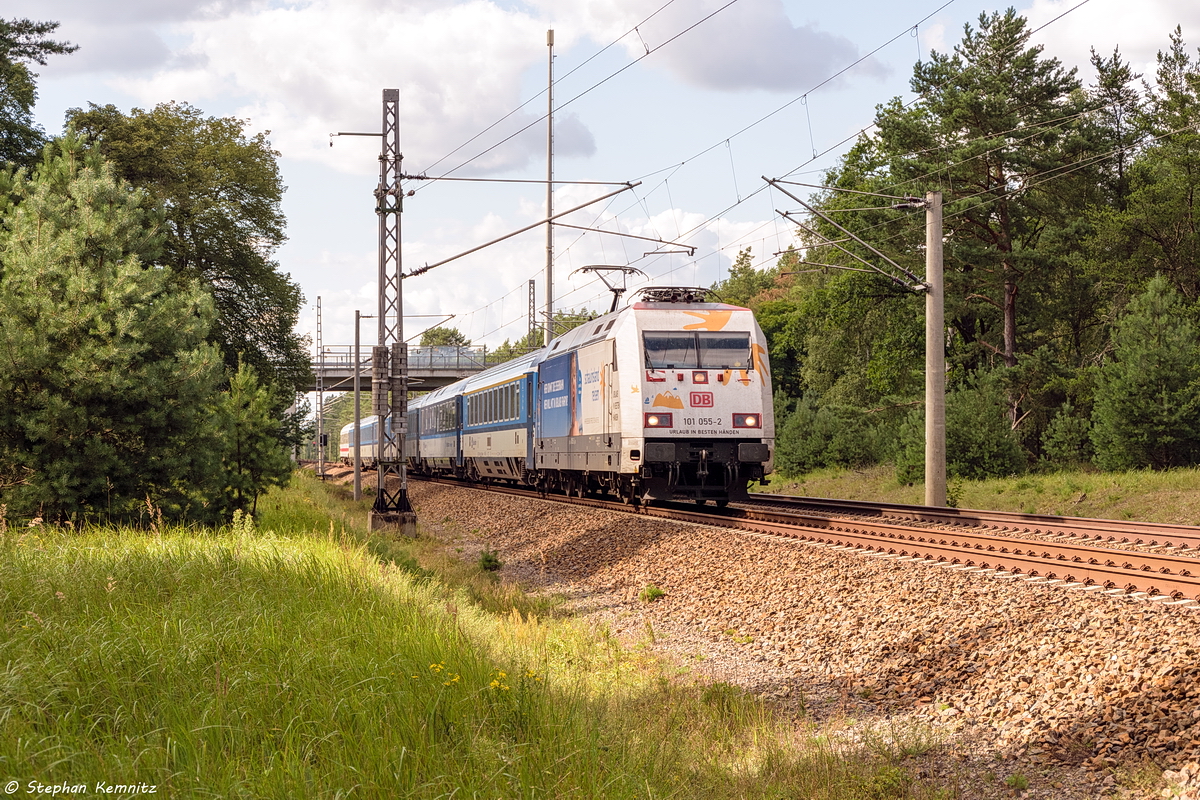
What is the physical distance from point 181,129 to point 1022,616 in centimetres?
3178

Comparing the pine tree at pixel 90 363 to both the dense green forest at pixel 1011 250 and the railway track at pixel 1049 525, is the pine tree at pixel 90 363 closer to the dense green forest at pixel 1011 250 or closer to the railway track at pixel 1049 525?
the railway track at pixel 1049 525

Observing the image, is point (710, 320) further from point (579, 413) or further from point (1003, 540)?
point (1003, 540)

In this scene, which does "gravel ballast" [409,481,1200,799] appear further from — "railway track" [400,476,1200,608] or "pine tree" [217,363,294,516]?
"pine tree" [217,363,294,516]

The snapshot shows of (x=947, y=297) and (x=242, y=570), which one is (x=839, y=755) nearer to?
(x=242, y=570)

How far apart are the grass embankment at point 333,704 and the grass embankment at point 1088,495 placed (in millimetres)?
13792

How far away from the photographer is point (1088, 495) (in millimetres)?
21516

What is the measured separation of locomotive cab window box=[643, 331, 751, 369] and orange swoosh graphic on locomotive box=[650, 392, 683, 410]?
0.50 m

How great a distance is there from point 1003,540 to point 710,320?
22.1 feet

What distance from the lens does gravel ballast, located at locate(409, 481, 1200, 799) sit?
19.8 feet

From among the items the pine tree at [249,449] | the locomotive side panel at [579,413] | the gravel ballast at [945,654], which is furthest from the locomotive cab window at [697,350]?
the pine tree at [249,449]

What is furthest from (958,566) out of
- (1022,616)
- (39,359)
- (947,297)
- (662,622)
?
(947,297)

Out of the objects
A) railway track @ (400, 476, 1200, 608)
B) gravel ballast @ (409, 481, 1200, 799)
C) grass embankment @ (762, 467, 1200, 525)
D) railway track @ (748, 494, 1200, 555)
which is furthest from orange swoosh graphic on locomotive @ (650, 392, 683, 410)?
grass embankment @ (762, 467, 1200, 525)

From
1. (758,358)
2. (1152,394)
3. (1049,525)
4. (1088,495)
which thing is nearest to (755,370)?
(758,358)

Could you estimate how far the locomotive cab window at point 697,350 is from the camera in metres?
17.4
